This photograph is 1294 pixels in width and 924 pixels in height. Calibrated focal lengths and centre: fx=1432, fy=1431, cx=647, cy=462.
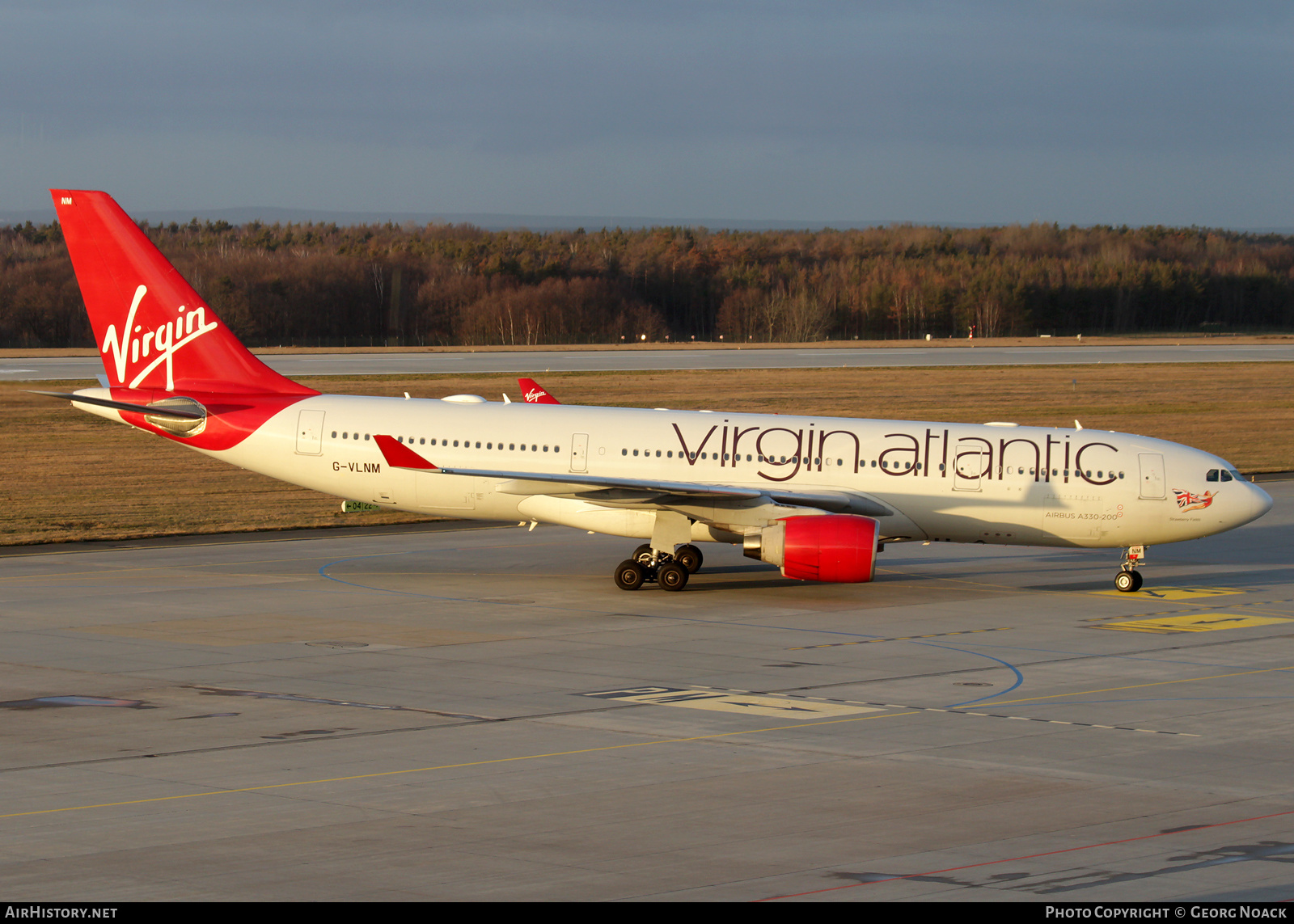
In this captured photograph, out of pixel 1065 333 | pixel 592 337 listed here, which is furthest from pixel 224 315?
pixel 1065 333

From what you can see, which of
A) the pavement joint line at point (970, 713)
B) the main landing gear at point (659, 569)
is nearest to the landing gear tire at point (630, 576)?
the main landing gear at point (659, 569)

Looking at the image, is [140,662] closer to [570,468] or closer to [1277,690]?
[570,468]

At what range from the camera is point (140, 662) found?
23.2 m

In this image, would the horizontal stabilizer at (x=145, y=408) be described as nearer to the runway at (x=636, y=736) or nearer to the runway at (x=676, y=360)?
the runway at (x=636, y=736)

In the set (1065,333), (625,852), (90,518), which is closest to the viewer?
(625,852)

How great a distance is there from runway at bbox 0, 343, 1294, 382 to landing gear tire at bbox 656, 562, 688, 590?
59746mm

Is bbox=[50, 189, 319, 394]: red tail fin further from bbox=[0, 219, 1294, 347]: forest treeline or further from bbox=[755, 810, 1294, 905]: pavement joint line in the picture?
bbox=[0, 219, 1294, 347]: forest treeline

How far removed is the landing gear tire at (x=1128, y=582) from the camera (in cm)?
3112

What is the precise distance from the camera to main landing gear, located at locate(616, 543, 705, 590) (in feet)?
101

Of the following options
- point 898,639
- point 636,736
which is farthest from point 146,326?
point 636,736

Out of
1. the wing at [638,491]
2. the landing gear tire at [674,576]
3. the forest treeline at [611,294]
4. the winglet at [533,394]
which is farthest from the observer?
the forest treeline at [611,294]

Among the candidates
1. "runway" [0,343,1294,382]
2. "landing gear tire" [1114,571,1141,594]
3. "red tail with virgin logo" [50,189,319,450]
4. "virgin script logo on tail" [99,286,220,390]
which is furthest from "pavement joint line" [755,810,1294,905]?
"runway" [0,343,1294,382]

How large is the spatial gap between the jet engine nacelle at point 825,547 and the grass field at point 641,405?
55.4 ft

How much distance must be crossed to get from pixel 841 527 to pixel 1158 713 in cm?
930
